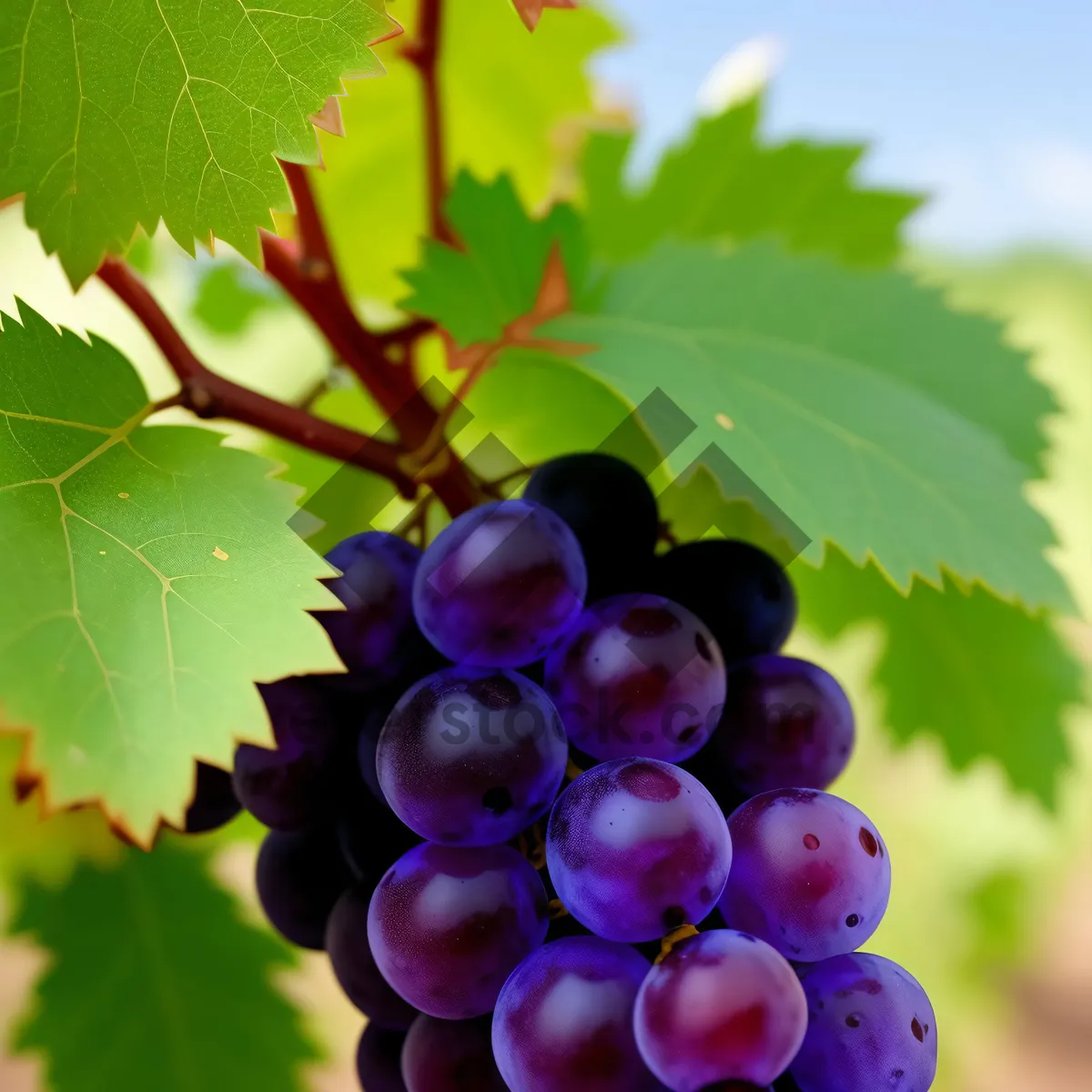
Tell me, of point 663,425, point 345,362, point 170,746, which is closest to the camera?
point 170,746

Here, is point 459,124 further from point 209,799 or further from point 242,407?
point 209,799

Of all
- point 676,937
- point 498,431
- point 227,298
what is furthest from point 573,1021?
point 227,298

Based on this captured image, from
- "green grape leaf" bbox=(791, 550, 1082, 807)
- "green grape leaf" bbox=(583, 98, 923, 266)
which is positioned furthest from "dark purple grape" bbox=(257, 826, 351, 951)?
"green grape leaf" bbox=(583, 98, 923, 266)

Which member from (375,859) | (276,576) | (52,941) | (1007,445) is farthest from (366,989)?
(1007,445)

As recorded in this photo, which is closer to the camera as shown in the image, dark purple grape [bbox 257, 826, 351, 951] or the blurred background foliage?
dark purple grape [bbox 257, 826, 351, 951]

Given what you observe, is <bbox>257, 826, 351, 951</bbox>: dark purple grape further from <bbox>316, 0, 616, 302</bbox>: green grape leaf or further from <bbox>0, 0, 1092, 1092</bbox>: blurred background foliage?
<bbox>316, 0, 616, 302</bbox>: green grape leaf

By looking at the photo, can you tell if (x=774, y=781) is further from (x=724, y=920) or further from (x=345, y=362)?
(x=345, y=362)

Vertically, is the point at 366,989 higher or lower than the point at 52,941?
higher
